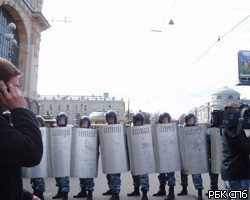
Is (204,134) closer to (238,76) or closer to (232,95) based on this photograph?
(238,76)

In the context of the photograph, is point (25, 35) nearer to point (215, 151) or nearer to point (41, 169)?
point (41, 169)

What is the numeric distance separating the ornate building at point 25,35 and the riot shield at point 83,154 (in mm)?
21723

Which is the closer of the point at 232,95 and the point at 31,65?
the point at 31,65

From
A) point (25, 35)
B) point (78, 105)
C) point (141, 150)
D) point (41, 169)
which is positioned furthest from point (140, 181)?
point (78, 105)

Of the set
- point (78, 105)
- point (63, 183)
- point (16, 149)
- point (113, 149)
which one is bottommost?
point (63, 183)

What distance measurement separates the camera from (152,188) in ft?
26.9

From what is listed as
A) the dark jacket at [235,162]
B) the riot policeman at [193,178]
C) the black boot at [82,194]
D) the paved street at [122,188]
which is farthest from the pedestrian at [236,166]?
the black boot at [82,194]

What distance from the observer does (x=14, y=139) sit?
4.82 feet

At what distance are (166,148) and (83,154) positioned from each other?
65.3 inches

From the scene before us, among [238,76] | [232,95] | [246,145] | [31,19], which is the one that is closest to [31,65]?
[31,19]

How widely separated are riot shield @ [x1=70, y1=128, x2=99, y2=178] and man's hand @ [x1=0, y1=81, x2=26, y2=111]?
4.90 m

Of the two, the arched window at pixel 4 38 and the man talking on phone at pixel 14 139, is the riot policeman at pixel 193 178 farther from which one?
the arched window at pixel 4 38

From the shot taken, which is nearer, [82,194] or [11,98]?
[11,98]

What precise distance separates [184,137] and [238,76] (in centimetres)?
2674
